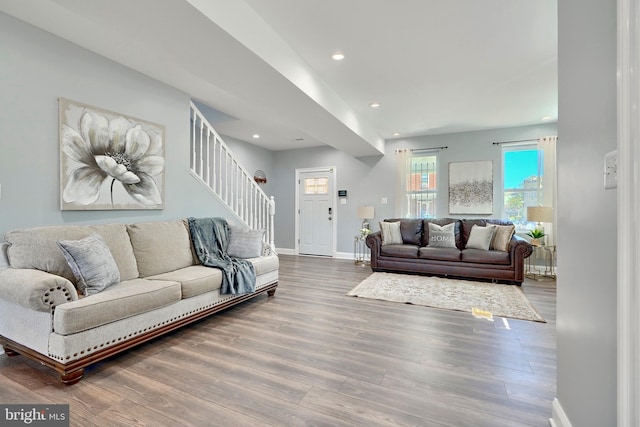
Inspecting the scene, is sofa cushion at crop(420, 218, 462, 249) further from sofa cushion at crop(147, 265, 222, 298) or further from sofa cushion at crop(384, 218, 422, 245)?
sofa cushion at crop(147, 265, 222, 298)

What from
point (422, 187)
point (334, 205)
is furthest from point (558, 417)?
point (334, 205)

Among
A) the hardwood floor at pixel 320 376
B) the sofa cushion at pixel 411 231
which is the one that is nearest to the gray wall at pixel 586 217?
the hardwood floor at pixel 320 376

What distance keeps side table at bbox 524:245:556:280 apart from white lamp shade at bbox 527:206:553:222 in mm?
444

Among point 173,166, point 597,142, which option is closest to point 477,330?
point 597,142

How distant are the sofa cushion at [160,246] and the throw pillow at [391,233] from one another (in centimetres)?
327

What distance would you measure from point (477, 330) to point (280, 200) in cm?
546

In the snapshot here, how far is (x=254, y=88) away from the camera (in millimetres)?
2943

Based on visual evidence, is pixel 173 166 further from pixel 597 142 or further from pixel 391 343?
pixel 597 142

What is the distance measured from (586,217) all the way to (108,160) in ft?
12.1

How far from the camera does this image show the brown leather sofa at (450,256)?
173 inches

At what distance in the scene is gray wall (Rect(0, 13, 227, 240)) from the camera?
2.31m
